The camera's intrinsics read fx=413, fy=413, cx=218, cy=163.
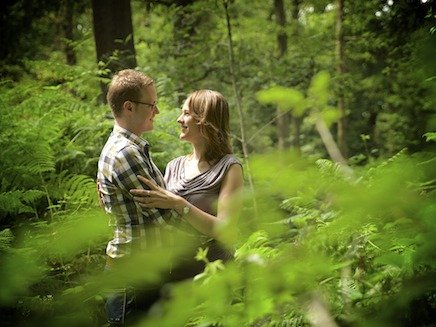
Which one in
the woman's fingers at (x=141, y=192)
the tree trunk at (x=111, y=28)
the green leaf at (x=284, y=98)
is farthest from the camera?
the tree trunk at (x=111, y=28)

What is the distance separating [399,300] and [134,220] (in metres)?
1.66

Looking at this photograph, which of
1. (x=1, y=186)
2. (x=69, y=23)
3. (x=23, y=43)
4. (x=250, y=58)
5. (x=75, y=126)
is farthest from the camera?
(x=69, y=23)

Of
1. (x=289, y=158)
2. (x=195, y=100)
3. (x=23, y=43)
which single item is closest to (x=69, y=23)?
(x=23, y=43)

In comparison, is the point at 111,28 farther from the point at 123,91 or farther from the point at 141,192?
the point at 141,192

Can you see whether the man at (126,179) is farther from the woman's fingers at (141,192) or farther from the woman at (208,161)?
the woman at (208,161)

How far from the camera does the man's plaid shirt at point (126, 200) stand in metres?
2.30

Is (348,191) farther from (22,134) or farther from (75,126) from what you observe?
(75,126)

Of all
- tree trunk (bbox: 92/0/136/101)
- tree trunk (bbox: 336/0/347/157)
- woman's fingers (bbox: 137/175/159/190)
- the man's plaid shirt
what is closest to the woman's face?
the man's plaid shirt

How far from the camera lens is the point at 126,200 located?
235cm

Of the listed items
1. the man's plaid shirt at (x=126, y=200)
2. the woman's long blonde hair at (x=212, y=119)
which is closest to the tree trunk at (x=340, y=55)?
the woman's long blonde hair at (x=212, y=119)

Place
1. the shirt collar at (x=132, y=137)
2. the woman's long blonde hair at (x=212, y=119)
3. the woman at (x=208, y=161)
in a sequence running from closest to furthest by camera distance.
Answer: the shirt collar at (x=132, y=137) → the woman at (x=208, y=161) → the woman's long blonde hair at (x=212, y=119)

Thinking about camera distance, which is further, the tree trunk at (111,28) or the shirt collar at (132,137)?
the tree trunk at (111,28)

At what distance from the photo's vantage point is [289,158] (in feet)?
3.60

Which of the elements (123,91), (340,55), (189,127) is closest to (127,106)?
(123,91)
